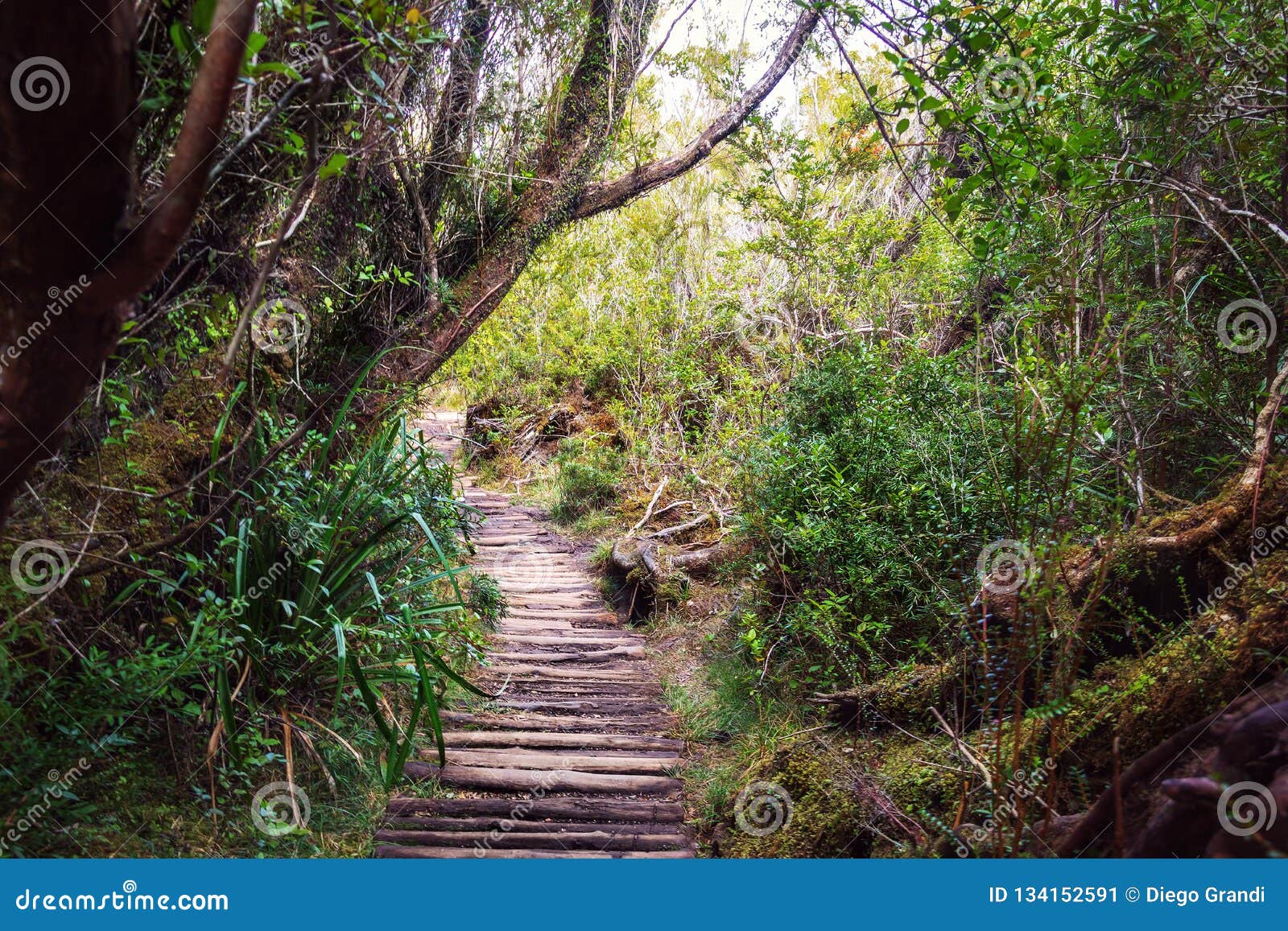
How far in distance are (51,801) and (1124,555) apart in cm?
407

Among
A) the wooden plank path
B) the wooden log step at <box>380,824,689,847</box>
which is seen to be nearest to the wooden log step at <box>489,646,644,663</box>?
the wooden plank path

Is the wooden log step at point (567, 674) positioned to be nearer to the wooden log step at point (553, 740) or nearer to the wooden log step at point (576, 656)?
the wooden log step at point (576, 656)

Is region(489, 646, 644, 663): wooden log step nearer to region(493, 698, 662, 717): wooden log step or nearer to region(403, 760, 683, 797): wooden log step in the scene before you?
region(493, 698, 662, 717): wooden log step

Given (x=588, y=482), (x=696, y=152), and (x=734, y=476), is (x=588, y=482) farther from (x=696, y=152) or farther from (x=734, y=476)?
(x=696, y=152)

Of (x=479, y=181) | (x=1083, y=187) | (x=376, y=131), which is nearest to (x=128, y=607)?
(x=376, y=131)

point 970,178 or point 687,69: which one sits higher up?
point 687,69

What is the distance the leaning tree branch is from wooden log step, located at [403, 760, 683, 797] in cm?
413

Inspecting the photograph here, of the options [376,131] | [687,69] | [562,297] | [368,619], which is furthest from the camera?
[562,297]

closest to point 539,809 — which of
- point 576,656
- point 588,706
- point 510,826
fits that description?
point 510,826

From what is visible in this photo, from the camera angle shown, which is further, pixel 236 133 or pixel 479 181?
pixel 479 181

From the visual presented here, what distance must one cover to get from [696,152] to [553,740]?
4.81m

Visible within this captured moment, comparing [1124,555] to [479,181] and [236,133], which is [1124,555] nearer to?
[236,133]

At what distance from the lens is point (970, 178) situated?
2.62 m

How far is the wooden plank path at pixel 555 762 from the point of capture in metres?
3.36
